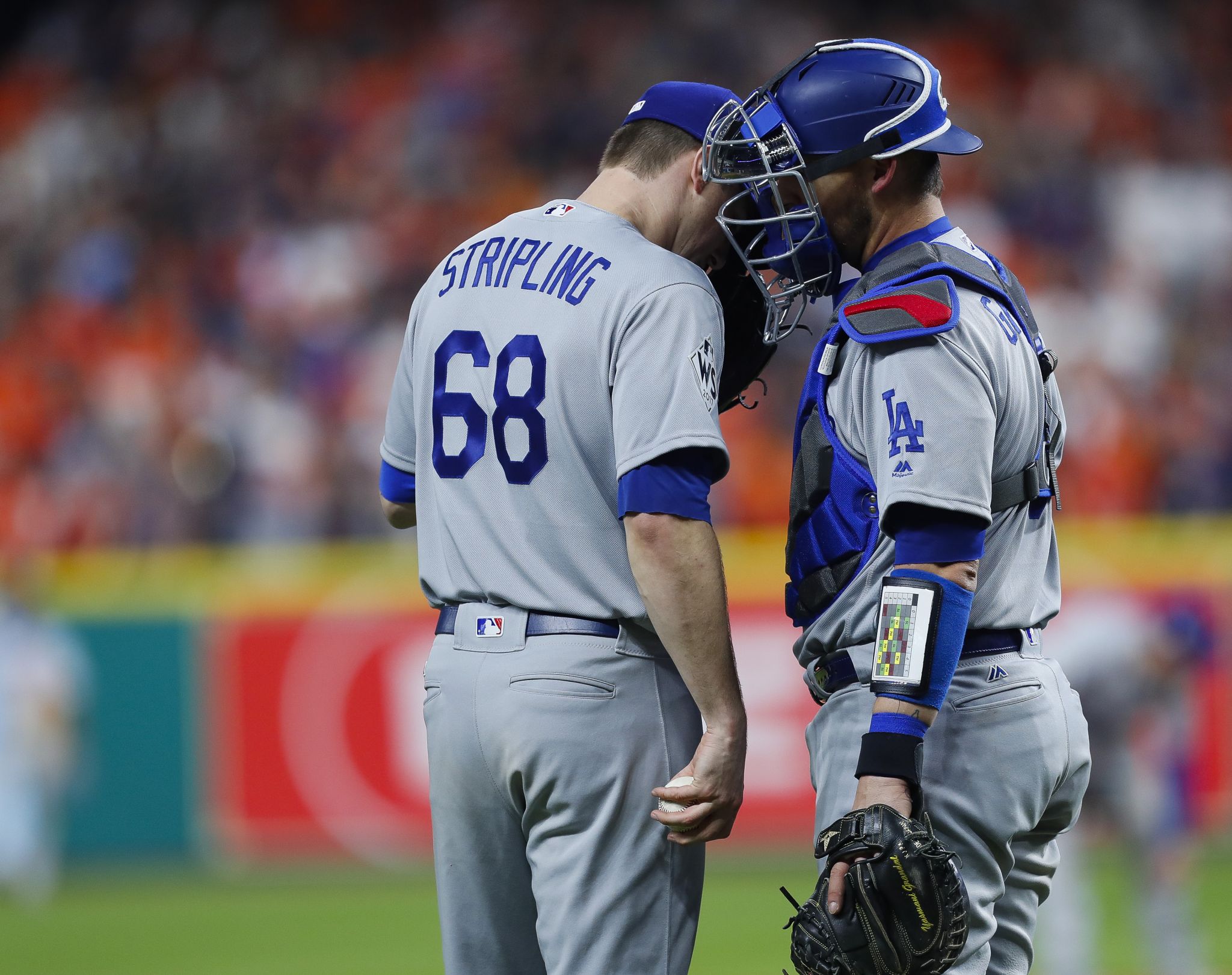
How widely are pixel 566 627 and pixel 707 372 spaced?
569 millimetres

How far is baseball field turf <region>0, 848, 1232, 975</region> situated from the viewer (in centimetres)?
746

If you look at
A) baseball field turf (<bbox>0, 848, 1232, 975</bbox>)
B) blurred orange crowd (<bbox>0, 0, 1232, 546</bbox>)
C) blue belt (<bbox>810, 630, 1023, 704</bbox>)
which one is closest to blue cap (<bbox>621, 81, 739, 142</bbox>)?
blue belt (<bbox>810, 630, 1023, 704</bbox>)

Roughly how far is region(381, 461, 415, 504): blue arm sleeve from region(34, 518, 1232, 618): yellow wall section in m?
6.36

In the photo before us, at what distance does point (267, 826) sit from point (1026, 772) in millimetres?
7931

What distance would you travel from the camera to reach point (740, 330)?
3.77m

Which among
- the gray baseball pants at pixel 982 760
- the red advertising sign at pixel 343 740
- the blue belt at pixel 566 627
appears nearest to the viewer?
the gray baseball pants at pixel 982 760

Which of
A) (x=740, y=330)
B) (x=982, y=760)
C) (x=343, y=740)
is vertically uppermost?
(x=740, y=330)

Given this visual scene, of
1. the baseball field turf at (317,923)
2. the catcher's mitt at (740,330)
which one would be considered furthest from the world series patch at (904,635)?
the baseball field turf at (317,923)

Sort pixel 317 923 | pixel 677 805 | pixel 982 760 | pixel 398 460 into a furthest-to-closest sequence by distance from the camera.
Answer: pixel 317 923, pixel 398 460, pixel 677 805, pixel 982 760

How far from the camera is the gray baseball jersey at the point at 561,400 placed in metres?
3.09

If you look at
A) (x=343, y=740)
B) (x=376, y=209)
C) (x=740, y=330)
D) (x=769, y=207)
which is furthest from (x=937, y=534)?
(x=376, y=209)

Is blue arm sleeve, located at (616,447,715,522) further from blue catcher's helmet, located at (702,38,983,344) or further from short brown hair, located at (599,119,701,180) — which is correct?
short brown hair, located at (599,119,701,180)

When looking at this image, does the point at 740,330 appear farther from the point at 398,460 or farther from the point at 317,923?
the point at 317,923

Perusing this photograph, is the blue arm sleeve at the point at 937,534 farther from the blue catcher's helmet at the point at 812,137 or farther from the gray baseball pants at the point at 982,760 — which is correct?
the blue catcher's helmet at the point at 812,137
